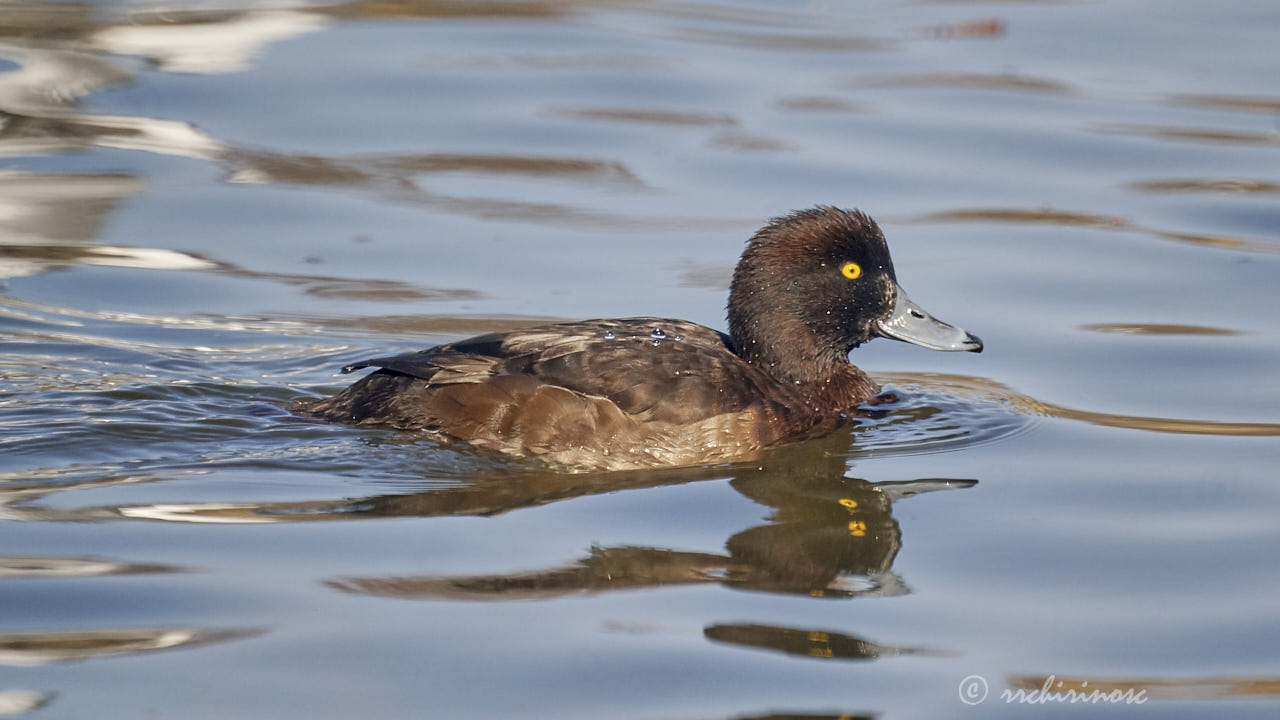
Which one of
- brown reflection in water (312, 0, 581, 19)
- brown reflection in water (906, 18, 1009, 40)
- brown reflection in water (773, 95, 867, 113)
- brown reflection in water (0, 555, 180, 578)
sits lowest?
brown reflection in water (0, 555, 180, 578)

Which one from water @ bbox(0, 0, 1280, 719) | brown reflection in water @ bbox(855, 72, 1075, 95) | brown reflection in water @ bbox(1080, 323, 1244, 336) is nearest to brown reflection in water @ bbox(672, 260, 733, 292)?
water @ bbox(0, 0, 1280, 719)

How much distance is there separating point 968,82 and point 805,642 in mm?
9372

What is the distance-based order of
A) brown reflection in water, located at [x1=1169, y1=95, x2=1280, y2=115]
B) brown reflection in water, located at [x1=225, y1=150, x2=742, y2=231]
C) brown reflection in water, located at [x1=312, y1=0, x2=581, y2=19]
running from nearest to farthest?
1. brown reflection in water, located at [x1=225, y1=150, x2=742, y2=231]
2. brown reflection in water, located at [x1=1169, y1=95, x2=1280, y2=115]
3. brown reflection in water, located at [x1=312, y1=0, x2=581, y2=19]

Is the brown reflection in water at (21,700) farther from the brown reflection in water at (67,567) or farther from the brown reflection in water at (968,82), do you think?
the brown reflection in water at (968,82)

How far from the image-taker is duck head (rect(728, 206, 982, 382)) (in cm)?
709

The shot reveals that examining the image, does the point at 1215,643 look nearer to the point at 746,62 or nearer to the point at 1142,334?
the point at 1142,334

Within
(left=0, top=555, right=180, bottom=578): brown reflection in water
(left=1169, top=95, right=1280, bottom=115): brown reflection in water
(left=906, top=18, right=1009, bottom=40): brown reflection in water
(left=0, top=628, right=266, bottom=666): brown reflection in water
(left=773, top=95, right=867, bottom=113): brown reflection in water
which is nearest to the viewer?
(left=0, top=628, right=266, bottom=666): brown reflection in water

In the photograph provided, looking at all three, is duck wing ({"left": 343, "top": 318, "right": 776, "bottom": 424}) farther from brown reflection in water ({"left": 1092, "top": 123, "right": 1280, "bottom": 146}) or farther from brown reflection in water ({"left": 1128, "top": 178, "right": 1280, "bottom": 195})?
brown reflection in water ({"left": 1092, "top": 123, "right": 1280, "bottom": 146})

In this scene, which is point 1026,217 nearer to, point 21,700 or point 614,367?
point 614,367

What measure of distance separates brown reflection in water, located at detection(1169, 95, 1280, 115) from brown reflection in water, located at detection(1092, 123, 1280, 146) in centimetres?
52

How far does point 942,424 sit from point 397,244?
3.96m

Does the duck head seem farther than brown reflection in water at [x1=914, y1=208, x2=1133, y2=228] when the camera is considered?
No

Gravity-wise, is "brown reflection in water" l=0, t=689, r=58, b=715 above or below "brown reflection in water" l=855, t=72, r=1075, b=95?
below

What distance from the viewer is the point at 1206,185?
11117 millimetres
